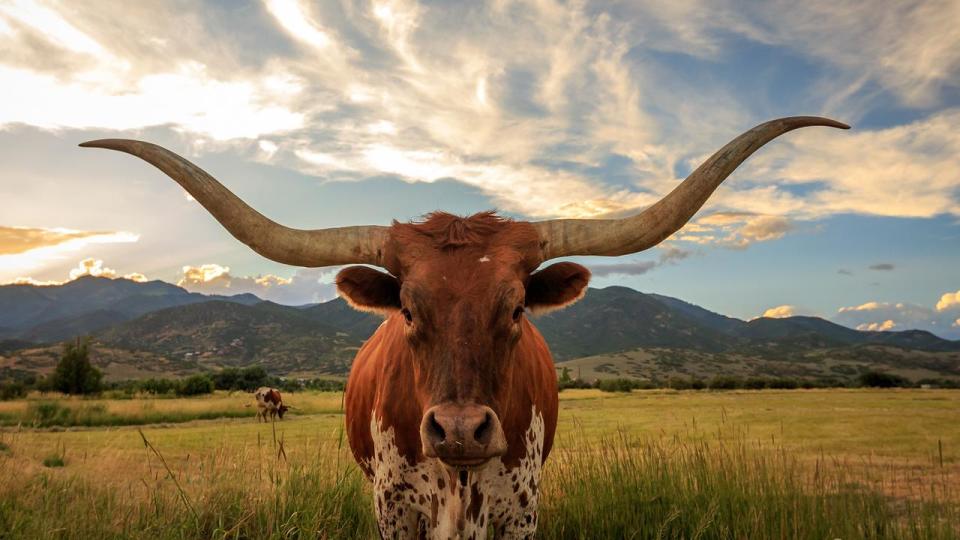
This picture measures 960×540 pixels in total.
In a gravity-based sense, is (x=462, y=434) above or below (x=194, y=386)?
above

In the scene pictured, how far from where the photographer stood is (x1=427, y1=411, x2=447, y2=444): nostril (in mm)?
2851

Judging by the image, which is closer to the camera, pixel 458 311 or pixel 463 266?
pixel 458 311

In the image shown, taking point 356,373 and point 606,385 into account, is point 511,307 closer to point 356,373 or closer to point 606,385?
point 356,373

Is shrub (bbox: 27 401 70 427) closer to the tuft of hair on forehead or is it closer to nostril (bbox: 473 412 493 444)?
the tuft of hair on forehead

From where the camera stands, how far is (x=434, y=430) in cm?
289

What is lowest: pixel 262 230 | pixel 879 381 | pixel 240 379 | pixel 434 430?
pixel 879 381

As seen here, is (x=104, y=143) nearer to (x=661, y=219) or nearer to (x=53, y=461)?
(x=661, y=219)

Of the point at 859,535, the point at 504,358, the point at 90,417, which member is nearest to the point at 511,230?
the point at 504,358

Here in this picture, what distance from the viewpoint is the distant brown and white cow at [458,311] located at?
3.09 metres

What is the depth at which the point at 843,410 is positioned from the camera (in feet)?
111

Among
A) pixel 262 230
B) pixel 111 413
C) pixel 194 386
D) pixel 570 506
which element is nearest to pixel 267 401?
pixel 111 413

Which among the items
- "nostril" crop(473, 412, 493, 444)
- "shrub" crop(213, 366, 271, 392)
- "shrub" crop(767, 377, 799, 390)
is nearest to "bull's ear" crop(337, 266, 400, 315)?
"nostril" crop(473, 412, 493, 444)

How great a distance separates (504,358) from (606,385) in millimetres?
73088

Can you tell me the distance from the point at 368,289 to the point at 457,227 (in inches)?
28.7
